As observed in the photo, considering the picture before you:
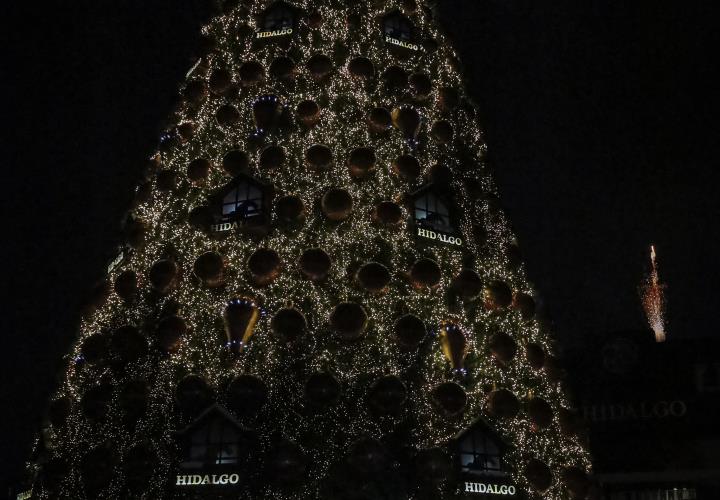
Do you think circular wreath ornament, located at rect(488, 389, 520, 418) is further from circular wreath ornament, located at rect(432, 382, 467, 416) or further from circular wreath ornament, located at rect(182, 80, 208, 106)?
circular wreath ornament, located at rect(182, 80, 208, 106)

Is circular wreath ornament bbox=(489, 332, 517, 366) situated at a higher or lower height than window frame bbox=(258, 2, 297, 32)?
lower

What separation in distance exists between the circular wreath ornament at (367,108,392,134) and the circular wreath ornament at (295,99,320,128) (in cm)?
88

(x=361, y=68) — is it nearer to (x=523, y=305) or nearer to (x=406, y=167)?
(x=406, y=167)

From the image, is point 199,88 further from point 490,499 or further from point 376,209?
point 490,499

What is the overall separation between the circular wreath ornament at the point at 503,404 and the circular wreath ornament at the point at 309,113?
5250mm

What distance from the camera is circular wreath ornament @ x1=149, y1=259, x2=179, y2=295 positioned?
11.0m

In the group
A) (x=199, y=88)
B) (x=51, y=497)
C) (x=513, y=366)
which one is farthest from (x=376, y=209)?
(x=51, y=497)

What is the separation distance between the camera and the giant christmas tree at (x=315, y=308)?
9812 mm

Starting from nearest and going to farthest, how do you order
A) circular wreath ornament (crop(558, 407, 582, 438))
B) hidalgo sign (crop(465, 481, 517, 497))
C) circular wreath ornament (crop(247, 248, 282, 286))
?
hidalgo sign (crop(465, 481, 517, 497)) → circular wreath ornament (crop(247, 248, 282, 286)) → circular wreath ornament (crop(558, 407, 582, 438))

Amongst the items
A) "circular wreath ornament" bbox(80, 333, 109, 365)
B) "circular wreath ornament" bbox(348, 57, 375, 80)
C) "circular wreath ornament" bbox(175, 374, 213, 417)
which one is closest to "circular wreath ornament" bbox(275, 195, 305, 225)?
"circular wreath ornament" bbox(348, 57, 375, 80)

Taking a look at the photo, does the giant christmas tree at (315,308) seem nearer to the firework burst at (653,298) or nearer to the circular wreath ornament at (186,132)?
the circular wreath ornament at (186,132)

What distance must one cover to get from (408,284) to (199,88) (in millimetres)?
5288

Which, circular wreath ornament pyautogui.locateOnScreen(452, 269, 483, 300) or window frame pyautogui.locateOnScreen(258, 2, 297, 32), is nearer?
circular wreath ornament pyautogui.locateOnScreen(452, 269, 483, 300)

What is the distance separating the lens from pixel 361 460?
9367 mm
